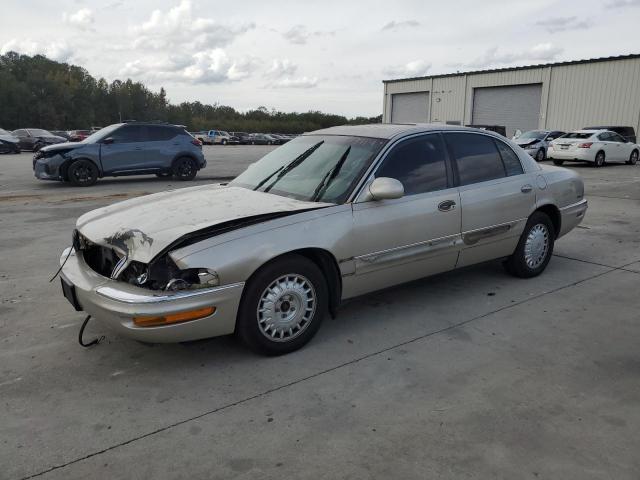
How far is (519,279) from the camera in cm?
545

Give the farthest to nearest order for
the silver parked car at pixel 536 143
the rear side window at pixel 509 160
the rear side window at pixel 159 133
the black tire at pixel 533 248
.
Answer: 1. the silver parked car at pixel 536 143
2. the rear side window at pixel 159 133
3. the black tire at pixel 533 248
4. the rear side window at pixel 509 160

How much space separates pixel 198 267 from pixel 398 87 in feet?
147

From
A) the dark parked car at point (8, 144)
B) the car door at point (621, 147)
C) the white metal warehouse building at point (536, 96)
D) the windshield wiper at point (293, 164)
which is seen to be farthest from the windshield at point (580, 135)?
the dark parked car at point (8, 144)

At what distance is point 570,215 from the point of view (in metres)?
5.73

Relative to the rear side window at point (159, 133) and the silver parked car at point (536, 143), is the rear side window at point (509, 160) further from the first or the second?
the silver parked car at point (536, 143)

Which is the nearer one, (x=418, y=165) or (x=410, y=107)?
(x=418, y=165)

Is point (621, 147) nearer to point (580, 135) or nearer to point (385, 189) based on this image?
point (580, 135)

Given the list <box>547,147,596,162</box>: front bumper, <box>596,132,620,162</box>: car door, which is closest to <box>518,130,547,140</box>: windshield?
<box>596,132,620,162</box>: car door

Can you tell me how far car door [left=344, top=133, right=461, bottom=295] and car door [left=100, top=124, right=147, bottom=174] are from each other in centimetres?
1102

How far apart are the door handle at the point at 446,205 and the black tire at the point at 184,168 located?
38.0 feet

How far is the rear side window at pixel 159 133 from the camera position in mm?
14370

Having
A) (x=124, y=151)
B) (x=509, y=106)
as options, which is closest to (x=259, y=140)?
(x=509, y=106)

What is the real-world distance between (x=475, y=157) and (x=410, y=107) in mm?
42007

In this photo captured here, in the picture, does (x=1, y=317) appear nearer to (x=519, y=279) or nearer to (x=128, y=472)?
(x=128, y=472)
